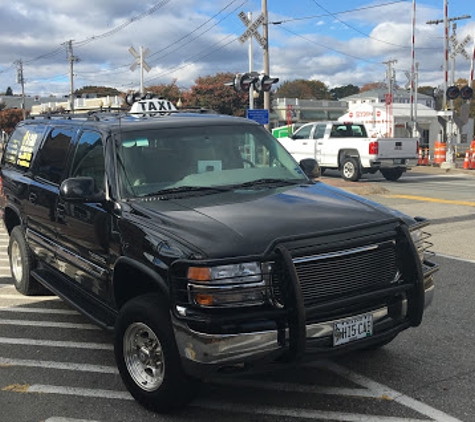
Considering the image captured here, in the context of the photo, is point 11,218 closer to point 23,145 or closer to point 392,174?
point 23,145

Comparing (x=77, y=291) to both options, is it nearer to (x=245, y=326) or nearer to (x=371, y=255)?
(x=245, y=326)

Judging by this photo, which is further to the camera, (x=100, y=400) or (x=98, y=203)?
(x=98, y=203)

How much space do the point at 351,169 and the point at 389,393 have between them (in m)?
15.5

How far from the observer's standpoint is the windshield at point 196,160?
162 inches

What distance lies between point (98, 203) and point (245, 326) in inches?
65.9

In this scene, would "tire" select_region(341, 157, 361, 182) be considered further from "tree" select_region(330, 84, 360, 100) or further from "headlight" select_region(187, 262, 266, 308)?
"tree" select_region(330, 84, 360, 100)

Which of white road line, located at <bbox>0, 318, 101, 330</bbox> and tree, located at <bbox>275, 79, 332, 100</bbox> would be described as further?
tree, located at <bbox>275, 79, 332, 100</bbox>

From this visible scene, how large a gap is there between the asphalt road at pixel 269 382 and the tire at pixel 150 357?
0.17m

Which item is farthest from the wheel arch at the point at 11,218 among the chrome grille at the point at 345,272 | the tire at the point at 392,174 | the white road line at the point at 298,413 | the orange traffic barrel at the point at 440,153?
the orange traffic barrel at the point at 440,153

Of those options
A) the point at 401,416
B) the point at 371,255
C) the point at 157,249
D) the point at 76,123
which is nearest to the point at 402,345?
the point at 401,416

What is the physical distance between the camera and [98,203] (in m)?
4.07

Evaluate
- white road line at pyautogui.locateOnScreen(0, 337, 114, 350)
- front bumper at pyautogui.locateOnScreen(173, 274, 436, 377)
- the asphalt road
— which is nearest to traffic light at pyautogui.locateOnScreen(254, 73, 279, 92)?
the asphalt road

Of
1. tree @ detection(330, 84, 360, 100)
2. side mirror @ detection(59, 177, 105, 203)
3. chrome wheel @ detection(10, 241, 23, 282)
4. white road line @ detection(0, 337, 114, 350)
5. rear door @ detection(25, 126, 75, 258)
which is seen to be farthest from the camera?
tree @ detection(330, 84, 360, 100)

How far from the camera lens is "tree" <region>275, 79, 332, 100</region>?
106 meters
